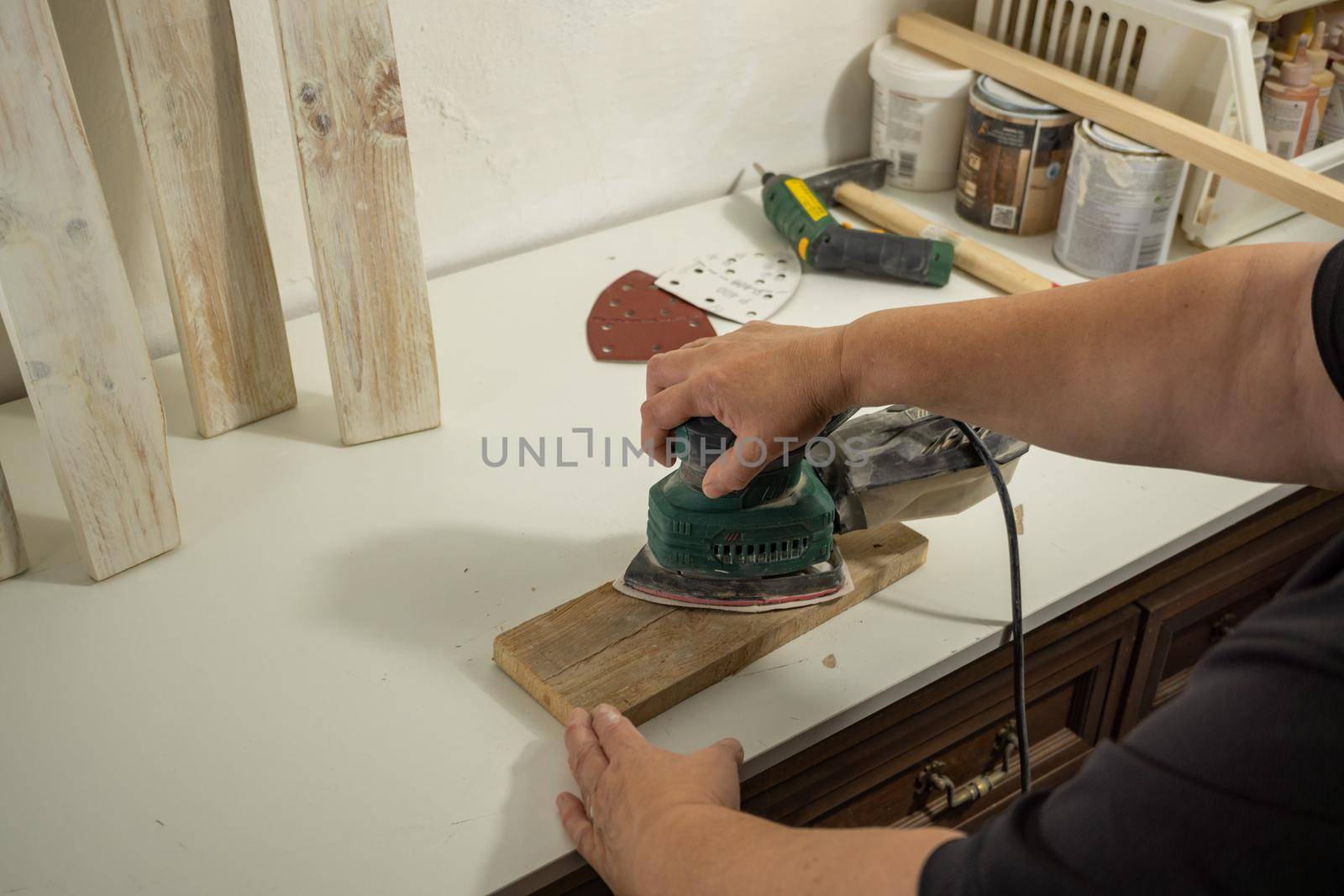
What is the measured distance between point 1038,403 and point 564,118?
770 mm

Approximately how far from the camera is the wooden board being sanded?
79cm

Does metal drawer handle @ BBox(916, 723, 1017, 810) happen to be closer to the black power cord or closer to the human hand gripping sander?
the black power cord

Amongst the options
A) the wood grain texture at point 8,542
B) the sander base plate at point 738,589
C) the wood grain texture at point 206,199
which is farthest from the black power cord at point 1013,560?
the wood grain texture at point 8,542

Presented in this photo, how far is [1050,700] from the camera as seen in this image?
39.7 inches

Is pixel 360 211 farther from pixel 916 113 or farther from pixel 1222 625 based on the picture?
pixel 1222 625

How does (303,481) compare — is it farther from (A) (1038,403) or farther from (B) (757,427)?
(A) (1038,403)

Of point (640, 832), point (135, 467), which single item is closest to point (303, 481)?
point (135, 467)

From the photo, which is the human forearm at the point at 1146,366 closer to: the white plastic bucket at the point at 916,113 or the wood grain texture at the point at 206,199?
the wood grain texture at the point at 206,199

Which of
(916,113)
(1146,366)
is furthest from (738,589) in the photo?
(916,113)

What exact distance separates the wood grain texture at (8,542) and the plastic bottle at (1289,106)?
1.36 metres

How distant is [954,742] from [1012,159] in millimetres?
725

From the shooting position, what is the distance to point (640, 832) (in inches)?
26.2

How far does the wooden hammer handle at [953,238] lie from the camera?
126cm

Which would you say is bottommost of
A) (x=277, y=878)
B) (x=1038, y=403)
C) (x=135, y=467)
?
(x=277, y=878)
